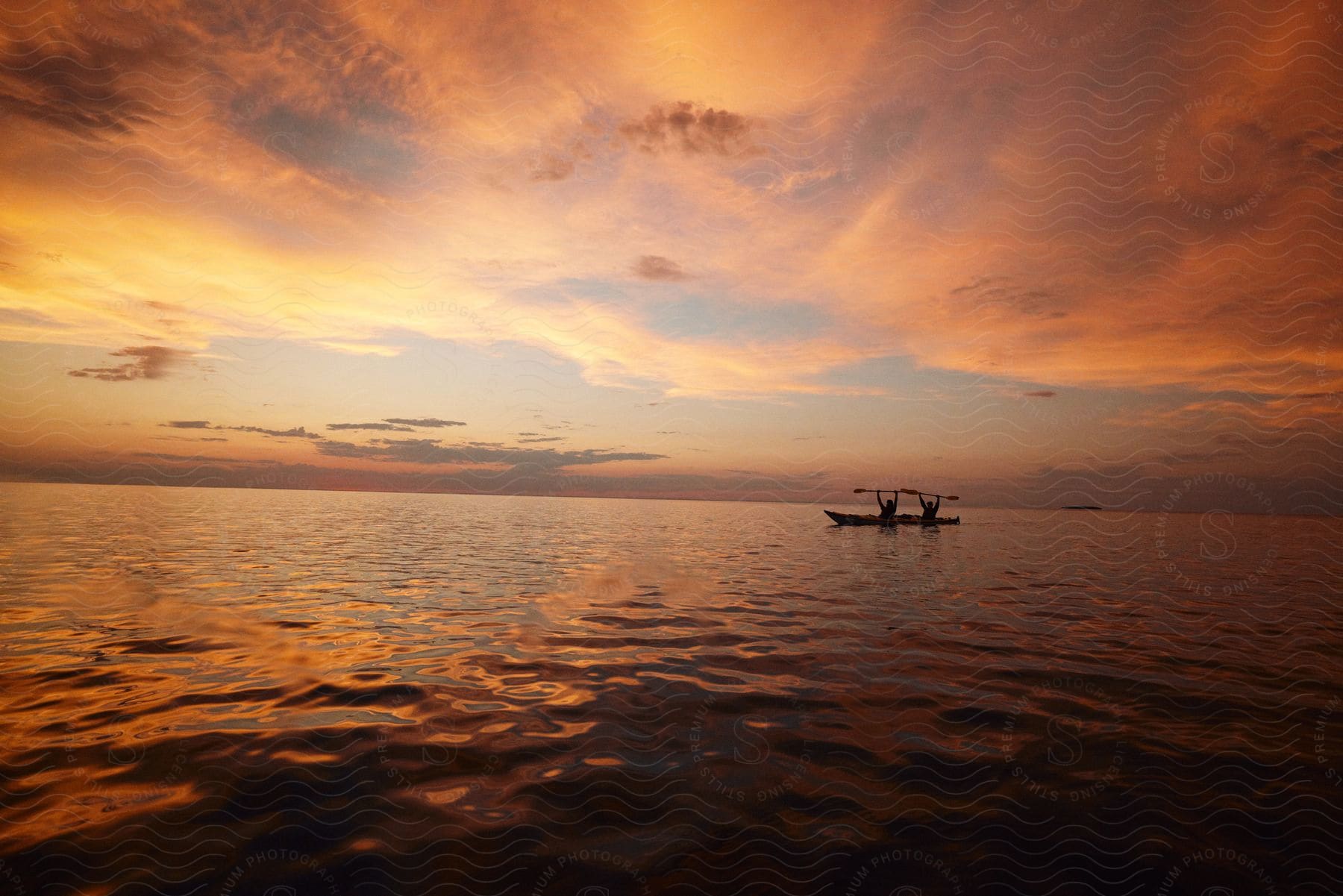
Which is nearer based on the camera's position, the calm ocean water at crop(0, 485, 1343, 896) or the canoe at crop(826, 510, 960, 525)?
the calm ocean water at crop(0, 485, 1343, 896)

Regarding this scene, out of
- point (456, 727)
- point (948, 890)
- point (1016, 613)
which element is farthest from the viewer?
point (1016, 613)

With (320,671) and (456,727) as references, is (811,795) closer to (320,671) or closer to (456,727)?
(456,727)

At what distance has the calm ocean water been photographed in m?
5.47

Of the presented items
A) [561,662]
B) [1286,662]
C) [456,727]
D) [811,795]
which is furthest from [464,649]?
[1286,662]

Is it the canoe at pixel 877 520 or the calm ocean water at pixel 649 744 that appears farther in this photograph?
the canoe at pixel 877 520

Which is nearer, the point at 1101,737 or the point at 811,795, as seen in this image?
the point at 811,795

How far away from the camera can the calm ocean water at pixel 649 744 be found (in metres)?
5.47

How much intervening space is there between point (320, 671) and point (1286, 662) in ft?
69.6

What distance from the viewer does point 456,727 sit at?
824 centimetres

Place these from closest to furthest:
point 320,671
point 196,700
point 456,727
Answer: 1. point 456,727
2. point 196,700
3. point 320,671

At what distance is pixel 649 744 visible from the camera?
793cm

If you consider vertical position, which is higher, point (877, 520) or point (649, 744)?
point (877, 520)

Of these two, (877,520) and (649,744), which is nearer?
(649,744)

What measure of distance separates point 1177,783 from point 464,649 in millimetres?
12233
